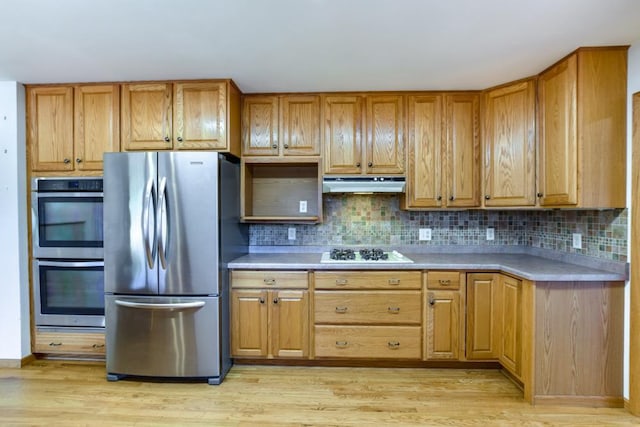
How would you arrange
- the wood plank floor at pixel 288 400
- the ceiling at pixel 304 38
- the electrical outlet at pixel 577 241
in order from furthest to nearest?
1. the electrical outlet at pixel 577 241
2. the wood plank floor at pixel 288 400
3. the ceiling at pixel 304 38

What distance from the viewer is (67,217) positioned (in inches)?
102

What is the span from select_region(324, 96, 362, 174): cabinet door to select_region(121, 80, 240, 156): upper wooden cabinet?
813 mm

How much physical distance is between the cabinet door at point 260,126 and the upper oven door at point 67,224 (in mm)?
1259

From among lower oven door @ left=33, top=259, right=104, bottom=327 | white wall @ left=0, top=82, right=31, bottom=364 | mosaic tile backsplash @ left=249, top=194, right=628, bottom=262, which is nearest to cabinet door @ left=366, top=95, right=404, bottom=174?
mosaic tile backsplash @ left=249, top=194, right=628, bottom=262

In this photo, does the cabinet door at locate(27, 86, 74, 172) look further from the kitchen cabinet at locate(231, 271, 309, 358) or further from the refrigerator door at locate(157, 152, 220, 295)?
the kitchen cabinet at locate(231, 271, 309, 358)

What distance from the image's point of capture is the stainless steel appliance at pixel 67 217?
2576mm

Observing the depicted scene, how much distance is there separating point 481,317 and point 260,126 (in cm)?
240

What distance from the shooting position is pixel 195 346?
2.37 metres

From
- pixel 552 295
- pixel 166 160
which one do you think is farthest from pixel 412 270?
pixel 166 160

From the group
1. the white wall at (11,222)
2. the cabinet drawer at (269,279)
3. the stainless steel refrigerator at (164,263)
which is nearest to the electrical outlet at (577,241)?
the cabinet drawer at (269,279)

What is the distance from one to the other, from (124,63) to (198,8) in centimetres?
99

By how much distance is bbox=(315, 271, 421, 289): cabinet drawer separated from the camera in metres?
2.54

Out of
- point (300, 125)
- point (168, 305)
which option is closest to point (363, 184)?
point (300, 125)

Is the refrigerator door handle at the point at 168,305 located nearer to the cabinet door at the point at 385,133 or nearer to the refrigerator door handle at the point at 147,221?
the refrigerator door handle at the point at 147,221
